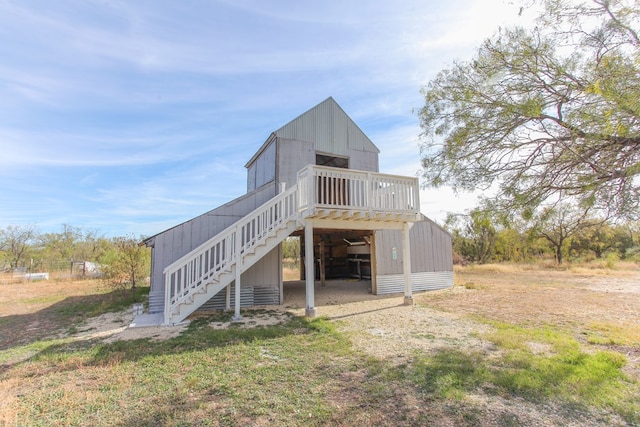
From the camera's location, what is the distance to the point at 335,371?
387cm

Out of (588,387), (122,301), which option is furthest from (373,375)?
(122,301)

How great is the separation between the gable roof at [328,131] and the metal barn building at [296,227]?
3cm

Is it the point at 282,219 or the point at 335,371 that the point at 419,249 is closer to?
the point at 282,219

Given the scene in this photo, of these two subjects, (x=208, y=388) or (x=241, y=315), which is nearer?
(x=208, y=388)

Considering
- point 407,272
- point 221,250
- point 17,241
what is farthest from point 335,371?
point 17,241

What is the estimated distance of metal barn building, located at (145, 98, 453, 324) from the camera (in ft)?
22.9

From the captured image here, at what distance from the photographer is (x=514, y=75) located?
13.1 ft

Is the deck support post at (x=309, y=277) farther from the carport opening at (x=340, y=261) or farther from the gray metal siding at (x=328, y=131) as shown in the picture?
the carport opening at (x=340, y=261)

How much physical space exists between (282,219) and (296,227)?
0.42 meters

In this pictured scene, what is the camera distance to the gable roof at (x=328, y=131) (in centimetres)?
972

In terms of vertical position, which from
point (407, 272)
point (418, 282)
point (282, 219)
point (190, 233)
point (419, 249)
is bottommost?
point (418, 282)

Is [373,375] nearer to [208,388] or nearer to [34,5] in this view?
[208,388]

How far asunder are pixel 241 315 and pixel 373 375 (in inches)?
179

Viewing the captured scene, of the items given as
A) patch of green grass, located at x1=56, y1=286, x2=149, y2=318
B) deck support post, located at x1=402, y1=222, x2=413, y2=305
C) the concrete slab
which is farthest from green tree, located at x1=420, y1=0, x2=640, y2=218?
patch of green grass, located at x1=56, y1=286, x2=149, y2=318
